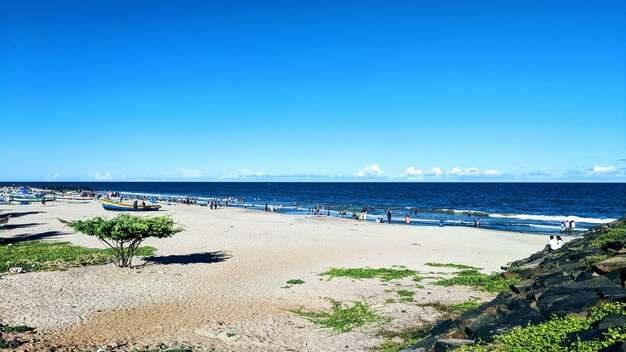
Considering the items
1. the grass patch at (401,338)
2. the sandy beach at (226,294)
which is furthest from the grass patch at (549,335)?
the sandy beach at (226,294)

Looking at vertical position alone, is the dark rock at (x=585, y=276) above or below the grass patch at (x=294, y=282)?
above

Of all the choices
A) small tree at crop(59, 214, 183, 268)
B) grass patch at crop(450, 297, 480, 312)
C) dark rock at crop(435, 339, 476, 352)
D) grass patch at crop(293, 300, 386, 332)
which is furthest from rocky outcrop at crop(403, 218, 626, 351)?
small tree at crop(59, 214, 183, 268)

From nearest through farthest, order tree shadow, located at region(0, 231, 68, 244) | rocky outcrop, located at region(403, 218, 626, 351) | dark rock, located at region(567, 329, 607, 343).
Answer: dark rock, located at region(567, 329, 607, 343)
rocky outcrop, located at region(403, 218, 626, 351)
tree shadow, located at region(0, 231, 68, 244)

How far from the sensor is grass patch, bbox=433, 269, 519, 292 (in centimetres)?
1670

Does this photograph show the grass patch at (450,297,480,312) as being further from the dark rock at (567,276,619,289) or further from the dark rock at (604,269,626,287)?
the dark rock at (604,269,626,287)

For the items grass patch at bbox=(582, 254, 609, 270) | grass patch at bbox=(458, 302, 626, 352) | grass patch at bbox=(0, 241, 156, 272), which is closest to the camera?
grass patch at bbox=(458, 302, 626, 352)

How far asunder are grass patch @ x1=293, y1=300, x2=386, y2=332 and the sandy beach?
0.35 m

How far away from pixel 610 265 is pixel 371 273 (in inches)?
510

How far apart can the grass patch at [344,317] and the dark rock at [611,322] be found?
7759 mm

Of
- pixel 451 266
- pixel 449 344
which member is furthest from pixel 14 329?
pixel 451 266

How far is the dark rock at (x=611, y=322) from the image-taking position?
5711mm

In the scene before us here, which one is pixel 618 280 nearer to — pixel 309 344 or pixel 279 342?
pixel 309 344

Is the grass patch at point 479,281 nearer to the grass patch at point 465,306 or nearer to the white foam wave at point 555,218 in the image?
the grass patch at point 465,306

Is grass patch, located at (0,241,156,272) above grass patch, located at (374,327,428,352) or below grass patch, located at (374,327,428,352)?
above
